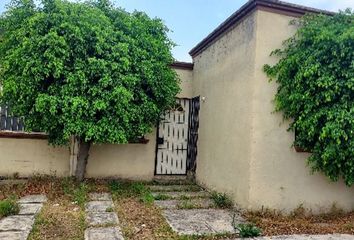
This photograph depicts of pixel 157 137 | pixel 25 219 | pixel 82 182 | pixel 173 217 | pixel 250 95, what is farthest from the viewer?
pixel 157 137

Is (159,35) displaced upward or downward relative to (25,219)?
upward

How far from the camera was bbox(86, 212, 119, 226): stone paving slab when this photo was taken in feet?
17.8

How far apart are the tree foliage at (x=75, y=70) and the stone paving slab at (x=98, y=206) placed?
51.0 inches

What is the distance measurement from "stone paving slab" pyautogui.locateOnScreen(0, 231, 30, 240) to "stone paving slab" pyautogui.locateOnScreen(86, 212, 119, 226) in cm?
99

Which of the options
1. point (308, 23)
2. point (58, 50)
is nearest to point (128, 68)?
point (58, 50)

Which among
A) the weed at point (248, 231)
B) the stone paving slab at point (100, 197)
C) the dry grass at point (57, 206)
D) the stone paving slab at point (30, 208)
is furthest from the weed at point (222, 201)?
the stone paving slab at point (30, 208)

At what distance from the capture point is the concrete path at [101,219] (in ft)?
16.0

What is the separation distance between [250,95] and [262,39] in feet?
3.61

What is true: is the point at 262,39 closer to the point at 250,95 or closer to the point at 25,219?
the point at 250,95

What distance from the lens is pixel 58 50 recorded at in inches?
257

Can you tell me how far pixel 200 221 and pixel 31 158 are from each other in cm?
505

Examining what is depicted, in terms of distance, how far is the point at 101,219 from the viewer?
562 centimetres

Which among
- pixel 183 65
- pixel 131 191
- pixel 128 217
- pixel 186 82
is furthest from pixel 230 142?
pixel 183 65

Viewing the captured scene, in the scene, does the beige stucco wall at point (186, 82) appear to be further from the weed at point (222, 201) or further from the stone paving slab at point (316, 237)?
the stone paving slab at point (316, 237)
